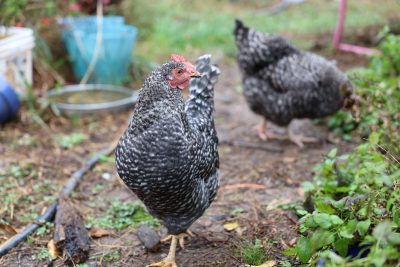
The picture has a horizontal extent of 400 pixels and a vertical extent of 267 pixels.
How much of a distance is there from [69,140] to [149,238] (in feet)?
7.15

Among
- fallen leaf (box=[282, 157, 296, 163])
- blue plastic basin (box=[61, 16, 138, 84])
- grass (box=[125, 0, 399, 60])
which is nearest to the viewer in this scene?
fallen leaf (box=[282, 157, 296, 163])

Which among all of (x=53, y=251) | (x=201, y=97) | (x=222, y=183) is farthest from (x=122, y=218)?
(x=201, y=97)

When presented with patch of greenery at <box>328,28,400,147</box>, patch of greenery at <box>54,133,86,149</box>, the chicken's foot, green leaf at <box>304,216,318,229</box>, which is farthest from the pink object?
green leaf at <box>304,216,318,229</box>

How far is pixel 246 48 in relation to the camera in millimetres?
5262

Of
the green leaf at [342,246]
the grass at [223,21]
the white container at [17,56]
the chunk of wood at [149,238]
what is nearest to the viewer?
the green leaf at [342,246]

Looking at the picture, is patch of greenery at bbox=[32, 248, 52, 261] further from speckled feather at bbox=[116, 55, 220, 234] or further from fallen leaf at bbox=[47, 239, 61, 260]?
speckled feather at bbox=[116, 55, 220, 234]

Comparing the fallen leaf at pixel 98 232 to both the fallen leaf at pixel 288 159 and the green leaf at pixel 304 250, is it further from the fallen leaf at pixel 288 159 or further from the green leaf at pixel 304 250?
the fallen leaf at pixel 288 159

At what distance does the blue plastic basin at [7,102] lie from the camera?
532cm

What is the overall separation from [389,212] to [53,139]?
3.84 m

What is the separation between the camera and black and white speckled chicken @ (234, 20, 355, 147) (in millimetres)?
5066

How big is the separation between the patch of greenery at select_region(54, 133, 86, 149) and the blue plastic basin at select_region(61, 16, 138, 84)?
148cm

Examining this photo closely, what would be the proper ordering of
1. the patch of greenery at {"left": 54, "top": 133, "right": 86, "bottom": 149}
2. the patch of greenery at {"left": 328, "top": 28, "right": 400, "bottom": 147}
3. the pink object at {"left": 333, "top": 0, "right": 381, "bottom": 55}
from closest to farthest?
the patch of greenery at {"left": 328, "top": 28, "right": 400, "bottom": 147}, the patch of greenery at {"left": 54, "top": 133, "right": 86, "bottom": 149}, the pink object at {"left": 333, "top": 0, "right": 381, "bottom": 55}

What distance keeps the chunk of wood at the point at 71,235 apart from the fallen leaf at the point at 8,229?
1.06ft

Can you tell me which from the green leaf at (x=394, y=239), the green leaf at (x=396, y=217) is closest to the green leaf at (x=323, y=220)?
the green leaf at (x=396, y=217)
